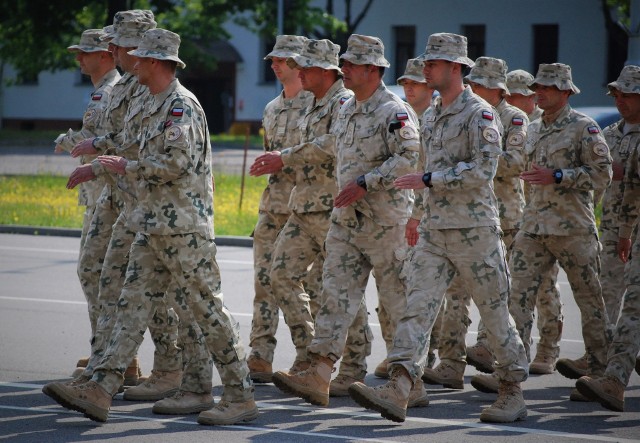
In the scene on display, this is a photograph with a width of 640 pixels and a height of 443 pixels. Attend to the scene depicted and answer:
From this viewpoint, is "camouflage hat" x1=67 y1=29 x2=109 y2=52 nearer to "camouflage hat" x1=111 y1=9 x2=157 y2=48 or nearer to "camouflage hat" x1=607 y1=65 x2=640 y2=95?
"camouflage hat" x1=111 y1=9 x2=157 y2=48

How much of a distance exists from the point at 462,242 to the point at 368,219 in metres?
0.82

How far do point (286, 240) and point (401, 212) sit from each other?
1.01m

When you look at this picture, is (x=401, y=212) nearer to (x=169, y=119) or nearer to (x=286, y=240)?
(x=286, y=240)

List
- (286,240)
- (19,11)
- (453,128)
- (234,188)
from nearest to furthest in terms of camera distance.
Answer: (453,128) → (286,240) → (234,188) → (19,11)

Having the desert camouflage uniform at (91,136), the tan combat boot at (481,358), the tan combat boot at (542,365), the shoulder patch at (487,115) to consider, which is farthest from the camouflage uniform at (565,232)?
the desert camouflage uniform at (91,136)

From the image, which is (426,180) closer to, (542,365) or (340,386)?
(340,386)

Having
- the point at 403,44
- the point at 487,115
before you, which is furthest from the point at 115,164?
the point at 403,44

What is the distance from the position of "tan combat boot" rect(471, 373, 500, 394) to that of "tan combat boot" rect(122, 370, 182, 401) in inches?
81.2

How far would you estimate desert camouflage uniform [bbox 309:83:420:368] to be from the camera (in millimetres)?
8430

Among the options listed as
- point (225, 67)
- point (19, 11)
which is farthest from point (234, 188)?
point (225, 67)

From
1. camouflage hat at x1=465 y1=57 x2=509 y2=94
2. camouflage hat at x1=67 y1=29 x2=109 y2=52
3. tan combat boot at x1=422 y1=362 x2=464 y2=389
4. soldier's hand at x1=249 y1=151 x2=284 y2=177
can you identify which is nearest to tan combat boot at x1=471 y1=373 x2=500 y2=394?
tan combat boot at x1=422 y1=362 x2=464 y2=389

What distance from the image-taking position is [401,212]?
8.73 metres

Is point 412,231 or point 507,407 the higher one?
point 412,231

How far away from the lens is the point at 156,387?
8.62 metres
